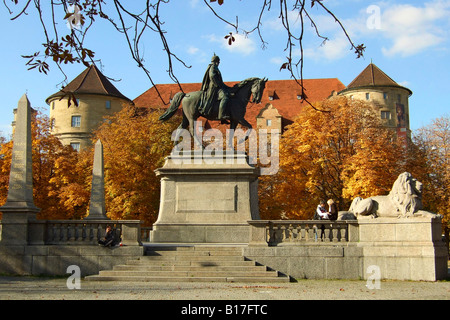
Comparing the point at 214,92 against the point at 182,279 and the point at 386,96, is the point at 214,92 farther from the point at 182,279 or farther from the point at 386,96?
the point at 386,96

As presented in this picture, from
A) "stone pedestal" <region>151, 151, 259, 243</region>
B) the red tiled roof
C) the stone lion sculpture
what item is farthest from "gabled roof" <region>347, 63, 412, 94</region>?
the stone lion sculpture

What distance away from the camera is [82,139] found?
68.0 meters

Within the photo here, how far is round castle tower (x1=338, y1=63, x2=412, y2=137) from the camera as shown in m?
68.1

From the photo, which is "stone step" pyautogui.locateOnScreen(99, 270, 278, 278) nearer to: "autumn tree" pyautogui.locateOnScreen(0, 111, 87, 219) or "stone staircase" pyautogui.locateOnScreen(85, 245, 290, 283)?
"stone staircase" pyautogui.locateOnScreen(85, 245, 290, 283)

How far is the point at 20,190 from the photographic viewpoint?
17.7 m

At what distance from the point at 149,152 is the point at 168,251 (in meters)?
24.7

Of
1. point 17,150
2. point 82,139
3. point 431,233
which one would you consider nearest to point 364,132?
point 431,233

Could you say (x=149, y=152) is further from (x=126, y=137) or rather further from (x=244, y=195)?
(x=244, y=195)

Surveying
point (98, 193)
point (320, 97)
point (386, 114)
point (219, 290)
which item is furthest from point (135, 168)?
point (320, 97)

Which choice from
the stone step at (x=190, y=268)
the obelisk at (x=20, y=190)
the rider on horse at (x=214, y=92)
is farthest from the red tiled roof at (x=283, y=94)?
the stone step at (x=190, y=268)

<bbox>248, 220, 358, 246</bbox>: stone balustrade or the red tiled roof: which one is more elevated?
the red tiled roof

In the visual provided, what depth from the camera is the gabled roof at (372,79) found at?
68.4 m

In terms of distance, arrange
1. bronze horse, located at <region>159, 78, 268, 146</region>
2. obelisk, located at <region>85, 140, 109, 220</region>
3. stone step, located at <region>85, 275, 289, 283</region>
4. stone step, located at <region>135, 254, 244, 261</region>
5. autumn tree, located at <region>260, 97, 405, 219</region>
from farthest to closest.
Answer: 1. autumn tree, located at <region>260, 97, 405, 219</region>
2. obelisk, located at <region>85, 140, 109, 220</region>
3. bronze horse, located at <region>159, 78, 268, 146</region>
4. stone step, located at <region>135, 254, 244, 261</region>
5. stone step, located at <region>85, 275, 289, 283</region>

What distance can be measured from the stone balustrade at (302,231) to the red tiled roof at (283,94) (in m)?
59.6
